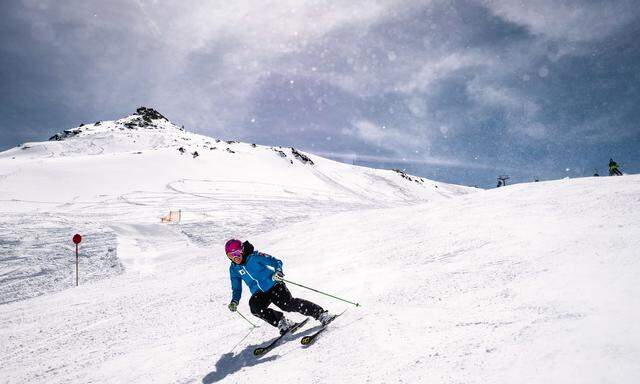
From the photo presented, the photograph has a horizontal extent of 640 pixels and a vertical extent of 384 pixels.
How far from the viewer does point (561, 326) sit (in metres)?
3.64

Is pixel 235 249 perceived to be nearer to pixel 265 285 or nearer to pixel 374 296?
pixel 265 285

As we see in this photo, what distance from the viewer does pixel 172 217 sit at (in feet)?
71.7

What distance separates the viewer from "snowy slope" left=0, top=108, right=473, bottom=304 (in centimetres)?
1432

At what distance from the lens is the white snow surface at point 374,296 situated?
366cm

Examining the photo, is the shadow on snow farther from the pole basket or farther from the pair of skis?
the pole basket

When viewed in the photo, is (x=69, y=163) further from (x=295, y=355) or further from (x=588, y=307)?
(x=588, y=307)

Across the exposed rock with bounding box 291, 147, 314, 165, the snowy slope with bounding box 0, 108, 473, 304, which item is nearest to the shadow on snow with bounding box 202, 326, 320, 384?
the snowy slope with bounding box 0, 108, 473, 304

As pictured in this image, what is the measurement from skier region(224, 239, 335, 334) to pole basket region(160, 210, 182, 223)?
53.5 ft

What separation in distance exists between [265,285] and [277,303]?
337 millimetres

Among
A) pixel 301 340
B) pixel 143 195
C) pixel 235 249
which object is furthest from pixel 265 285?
pixel 143 195

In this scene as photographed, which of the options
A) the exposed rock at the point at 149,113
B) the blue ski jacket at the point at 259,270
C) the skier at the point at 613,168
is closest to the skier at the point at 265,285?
the blue ski jacket at the point at 259,270

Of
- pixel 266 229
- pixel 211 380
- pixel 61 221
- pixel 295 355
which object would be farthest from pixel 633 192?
pixel 61 221

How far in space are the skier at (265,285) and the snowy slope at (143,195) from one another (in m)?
9.52

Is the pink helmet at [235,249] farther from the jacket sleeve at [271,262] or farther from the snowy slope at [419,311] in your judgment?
the snowy slope at [419,311]
